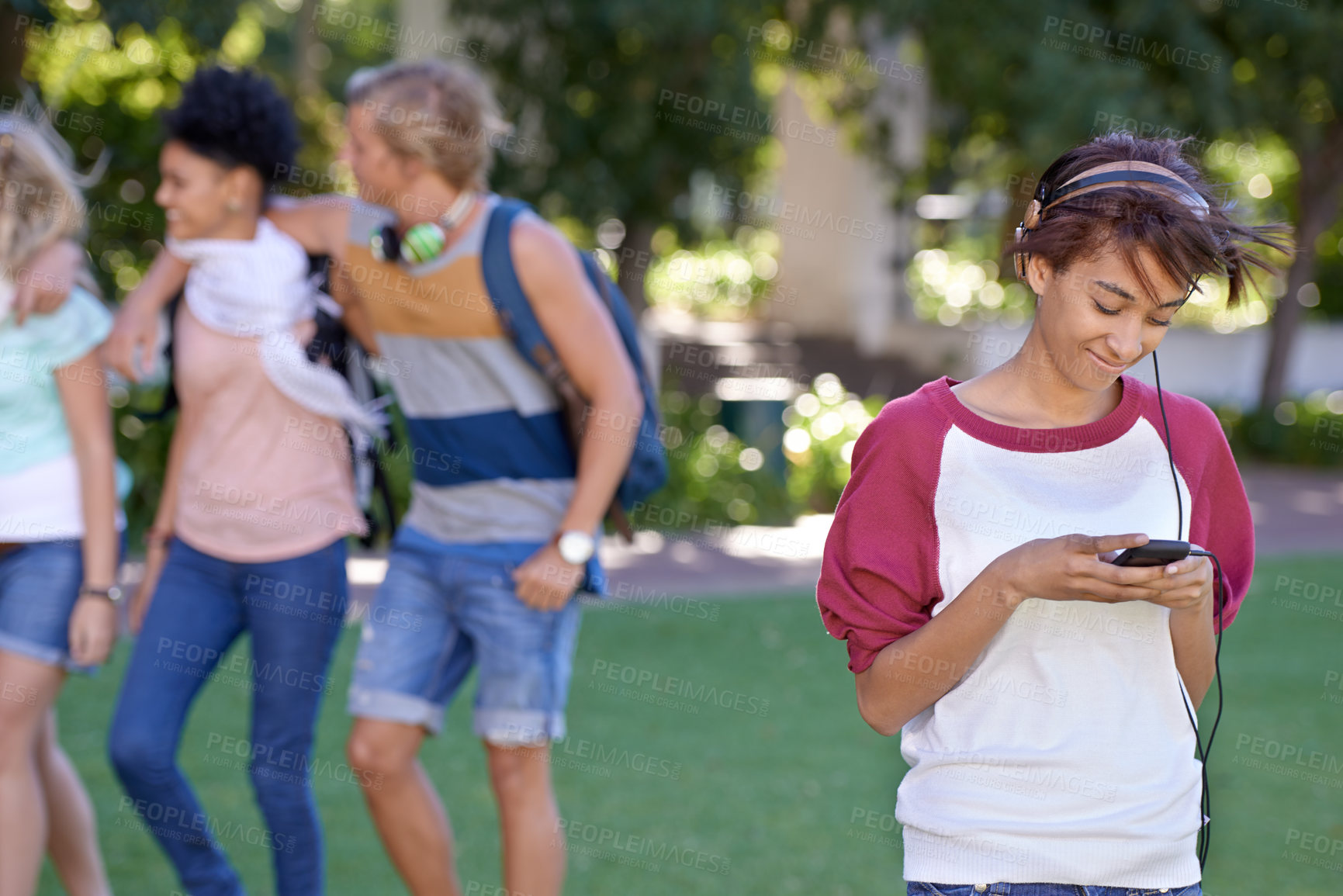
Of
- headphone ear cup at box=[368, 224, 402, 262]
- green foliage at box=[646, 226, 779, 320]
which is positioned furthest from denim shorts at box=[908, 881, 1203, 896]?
green foliage at box=[646, 226, 779, 320]

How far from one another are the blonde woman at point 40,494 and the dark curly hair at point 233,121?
0.32 metres

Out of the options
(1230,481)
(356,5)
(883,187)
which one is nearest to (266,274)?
(1230,481)

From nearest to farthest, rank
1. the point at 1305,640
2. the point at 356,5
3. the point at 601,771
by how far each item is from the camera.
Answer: the point at 601,771 < the point at 1305,640 < the point at 356,5

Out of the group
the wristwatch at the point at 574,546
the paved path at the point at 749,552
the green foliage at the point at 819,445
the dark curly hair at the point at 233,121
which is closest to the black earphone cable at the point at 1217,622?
the wristwatch at the point at 574,546

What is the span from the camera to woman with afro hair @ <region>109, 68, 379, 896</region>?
325cm

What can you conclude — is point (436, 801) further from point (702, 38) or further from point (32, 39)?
point (702, 38)

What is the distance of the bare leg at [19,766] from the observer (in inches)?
127

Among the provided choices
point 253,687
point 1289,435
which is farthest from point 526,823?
point 1289,435

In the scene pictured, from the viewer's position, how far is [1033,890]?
195cm

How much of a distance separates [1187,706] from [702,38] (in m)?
9.37

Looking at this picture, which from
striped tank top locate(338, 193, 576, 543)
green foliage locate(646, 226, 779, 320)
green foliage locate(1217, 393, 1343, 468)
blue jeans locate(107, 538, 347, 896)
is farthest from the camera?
green foliage locate(646, 226, 779, 320)

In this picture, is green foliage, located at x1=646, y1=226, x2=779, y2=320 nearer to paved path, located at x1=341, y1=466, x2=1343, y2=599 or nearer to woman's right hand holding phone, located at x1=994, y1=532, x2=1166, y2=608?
paved path, located at x1=341, y1=466, x2=1343, y2=599

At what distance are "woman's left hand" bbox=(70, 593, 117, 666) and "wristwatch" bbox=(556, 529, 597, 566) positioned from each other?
1061mm

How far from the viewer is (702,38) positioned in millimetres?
10758
